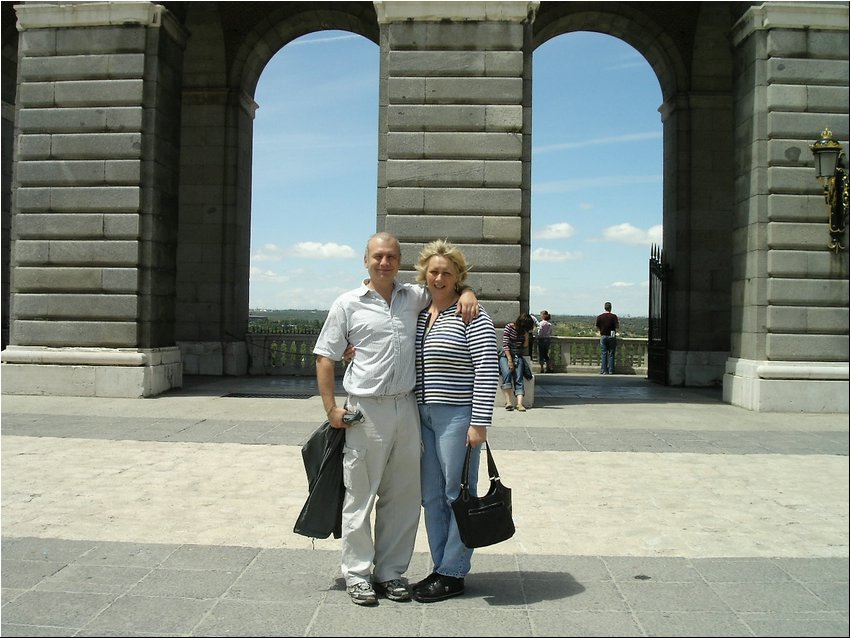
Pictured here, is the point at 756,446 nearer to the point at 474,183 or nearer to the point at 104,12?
the point at 474,183

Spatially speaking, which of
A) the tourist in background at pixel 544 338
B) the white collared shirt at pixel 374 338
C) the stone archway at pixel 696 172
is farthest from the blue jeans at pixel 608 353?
the white collared shirt at pixel 374 338

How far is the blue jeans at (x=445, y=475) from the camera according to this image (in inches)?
168

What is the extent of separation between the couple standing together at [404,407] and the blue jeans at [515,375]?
7899 mm

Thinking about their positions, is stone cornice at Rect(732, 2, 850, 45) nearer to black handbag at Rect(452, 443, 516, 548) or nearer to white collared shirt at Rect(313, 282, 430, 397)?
white collared shirt at Rect(313, 282, 430, 397)

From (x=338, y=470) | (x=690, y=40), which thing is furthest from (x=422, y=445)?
(x=690, y=40)

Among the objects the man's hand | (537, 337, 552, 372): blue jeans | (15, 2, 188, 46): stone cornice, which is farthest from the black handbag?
(537, 337, 552, 372): blue jeans

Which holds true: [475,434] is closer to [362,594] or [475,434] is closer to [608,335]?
[362,594]

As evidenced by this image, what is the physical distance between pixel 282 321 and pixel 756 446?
44.9ft

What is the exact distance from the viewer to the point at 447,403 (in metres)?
4.27

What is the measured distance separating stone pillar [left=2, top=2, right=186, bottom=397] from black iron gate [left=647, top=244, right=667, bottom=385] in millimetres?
10405

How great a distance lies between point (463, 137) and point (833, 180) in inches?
221

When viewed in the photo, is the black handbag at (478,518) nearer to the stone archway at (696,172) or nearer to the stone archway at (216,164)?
the stone archway at (696,172)

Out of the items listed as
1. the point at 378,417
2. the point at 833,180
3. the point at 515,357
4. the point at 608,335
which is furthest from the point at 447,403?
the point at 608,335

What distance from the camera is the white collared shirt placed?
170 inches
